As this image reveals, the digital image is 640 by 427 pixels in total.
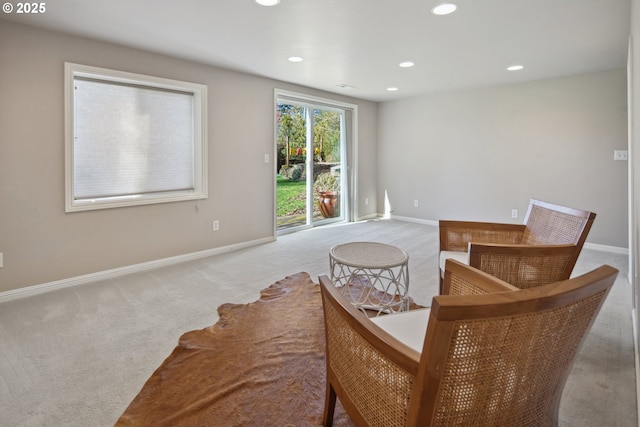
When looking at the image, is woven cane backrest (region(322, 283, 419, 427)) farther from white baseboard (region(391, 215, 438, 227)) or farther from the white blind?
white baseboard (region(391, 215, 438, 227))

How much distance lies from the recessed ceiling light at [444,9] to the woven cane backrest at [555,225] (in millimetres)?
1551

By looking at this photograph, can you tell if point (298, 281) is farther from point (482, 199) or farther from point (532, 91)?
point (532, 91)

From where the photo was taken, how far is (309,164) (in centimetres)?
579

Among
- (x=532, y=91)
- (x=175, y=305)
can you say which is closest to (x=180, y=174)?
(x=175, y=305)

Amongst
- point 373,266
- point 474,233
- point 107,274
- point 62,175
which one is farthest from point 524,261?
point 62,175

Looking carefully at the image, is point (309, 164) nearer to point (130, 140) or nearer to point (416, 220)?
point (416, 220)

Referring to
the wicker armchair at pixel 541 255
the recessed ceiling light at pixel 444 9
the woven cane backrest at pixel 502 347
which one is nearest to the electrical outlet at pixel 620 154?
the wicker armchair at pixel 541 255

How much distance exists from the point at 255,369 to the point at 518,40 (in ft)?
11.8

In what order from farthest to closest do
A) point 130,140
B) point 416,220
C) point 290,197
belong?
point 416,220, point 290,197, point 130,140

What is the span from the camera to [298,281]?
3.38m

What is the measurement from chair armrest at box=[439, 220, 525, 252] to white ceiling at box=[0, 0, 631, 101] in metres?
1.60

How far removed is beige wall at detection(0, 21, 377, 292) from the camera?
2955mm

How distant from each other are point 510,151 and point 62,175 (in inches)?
219

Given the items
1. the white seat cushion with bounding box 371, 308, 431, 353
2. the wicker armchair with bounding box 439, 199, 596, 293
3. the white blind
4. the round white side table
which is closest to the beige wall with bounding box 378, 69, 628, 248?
the wicker armchair with bounding box 439, 199, 596, 293
